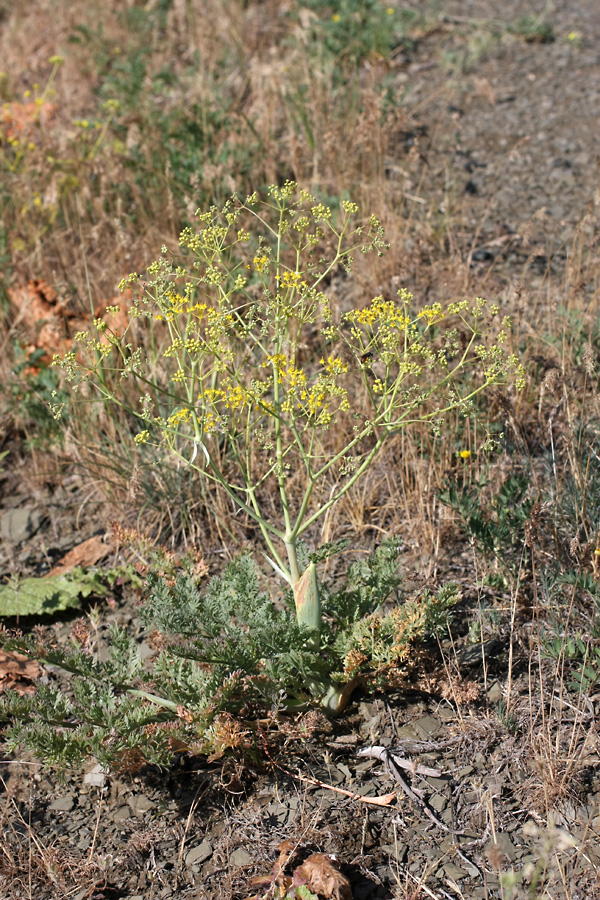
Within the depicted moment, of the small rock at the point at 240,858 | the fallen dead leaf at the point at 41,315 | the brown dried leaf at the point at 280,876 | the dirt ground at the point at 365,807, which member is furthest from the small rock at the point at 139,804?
the fallen dead leaf at the point at 41,315

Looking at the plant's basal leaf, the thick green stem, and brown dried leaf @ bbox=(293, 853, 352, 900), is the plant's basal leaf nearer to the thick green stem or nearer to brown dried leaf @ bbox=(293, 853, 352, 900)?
the thick green stem

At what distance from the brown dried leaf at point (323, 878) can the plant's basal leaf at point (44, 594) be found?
141 cm

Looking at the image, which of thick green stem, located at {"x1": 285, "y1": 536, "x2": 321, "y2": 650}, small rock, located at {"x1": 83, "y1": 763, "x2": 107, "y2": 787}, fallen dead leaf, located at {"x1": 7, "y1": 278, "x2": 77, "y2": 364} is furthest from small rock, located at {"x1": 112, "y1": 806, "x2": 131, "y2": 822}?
fallen dead leaf, located at {"x1": 7, "y1": 278, "x2": 77, "y2": 364}

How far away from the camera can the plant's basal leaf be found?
9.70ft

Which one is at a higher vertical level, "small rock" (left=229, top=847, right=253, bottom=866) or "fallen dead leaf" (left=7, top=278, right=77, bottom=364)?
"fallen dead leaf" (left=7, top=278, right=77, bottom=364)

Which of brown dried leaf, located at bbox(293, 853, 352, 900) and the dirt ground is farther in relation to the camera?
the dirt ground

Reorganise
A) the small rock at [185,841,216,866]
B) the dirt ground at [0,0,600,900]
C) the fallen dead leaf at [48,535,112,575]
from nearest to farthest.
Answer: the dirt ground at [0,0,600,900]
the small rock at [185,841,216,866]
the fallen dead leaf at [48,535,112,575]

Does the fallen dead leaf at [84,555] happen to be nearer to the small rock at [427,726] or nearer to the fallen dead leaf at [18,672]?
the fallen dead leaf at [18,672]

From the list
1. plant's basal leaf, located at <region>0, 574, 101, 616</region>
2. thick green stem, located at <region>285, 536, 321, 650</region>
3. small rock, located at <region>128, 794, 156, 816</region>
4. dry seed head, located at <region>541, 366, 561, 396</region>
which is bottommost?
small rock, located at <region>128, 794, 156, 816</region>

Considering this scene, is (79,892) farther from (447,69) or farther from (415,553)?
(447,69)

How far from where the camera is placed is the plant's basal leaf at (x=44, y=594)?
2.96m

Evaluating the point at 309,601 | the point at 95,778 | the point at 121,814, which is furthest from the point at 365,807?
the point at 95,778

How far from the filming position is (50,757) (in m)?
2.05

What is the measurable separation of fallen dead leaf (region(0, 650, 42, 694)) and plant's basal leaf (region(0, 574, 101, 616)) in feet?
0.55
